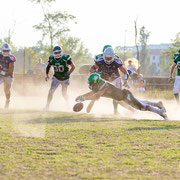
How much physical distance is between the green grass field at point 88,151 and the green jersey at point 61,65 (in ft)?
14.7

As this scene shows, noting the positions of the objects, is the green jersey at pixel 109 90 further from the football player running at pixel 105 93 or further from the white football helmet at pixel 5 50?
the white football helmet at pixel 5 50

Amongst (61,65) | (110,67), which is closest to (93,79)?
(110,67)

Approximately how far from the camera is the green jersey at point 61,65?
13.3 m

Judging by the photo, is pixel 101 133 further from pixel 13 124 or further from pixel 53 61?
pixel 53 61

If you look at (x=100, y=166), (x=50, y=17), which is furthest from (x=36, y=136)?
(x=50, y=17)

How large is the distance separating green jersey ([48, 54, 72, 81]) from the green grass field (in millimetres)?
4469

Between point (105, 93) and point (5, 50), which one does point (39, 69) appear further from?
point (105, 93)

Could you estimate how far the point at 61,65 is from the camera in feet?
43.7

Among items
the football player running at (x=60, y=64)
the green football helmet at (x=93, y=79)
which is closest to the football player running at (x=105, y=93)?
the green football helmet at (x=93, y=79)

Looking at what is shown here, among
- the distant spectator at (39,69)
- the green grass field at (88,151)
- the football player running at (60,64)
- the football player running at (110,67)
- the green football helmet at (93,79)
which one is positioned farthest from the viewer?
the distant spectator at (39,69)

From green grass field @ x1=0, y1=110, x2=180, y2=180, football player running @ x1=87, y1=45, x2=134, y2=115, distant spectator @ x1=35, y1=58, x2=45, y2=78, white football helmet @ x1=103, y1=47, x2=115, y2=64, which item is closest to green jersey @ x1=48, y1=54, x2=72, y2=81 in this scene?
football player running @ x1=87, y1=45, x2=134, y2=115

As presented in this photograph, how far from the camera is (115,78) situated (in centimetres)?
1193

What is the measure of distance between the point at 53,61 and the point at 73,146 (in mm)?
7219

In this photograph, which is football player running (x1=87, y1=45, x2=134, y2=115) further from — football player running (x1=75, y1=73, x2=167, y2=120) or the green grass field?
the green grass field
